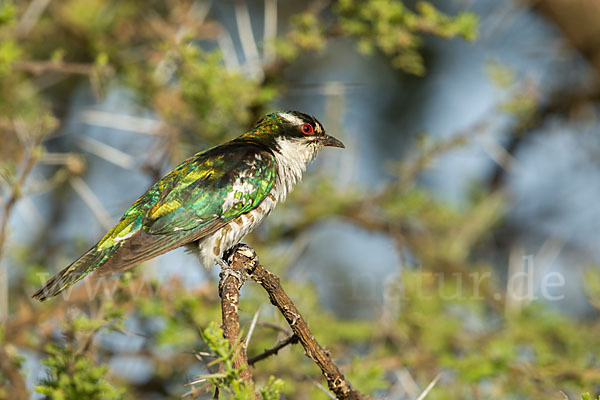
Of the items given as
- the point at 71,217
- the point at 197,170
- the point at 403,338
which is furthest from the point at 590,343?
the point at 71,217

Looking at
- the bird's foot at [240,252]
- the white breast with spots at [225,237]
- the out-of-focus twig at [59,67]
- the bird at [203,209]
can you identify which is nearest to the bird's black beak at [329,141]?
the bird at [203,209]

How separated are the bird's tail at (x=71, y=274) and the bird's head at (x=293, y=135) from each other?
1.42 meters

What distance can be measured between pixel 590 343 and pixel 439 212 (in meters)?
1.90

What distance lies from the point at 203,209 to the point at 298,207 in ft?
9.04

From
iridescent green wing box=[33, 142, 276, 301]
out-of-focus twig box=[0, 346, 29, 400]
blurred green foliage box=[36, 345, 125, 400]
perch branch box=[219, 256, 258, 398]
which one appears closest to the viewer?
perch branch box=[219, 256, 258, 398]

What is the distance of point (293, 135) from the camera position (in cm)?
478

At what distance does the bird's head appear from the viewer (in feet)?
15.6

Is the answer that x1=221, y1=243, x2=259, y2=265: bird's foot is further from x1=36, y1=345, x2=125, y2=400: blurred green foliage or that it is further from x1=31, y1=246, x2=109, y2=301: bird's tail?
x1=36, y1=345, x2=125, y2=400: blurred green foliage

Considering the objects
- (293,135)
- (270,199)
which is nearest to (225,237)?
(270,199)

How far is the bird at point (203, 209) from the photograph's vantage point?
3887mm

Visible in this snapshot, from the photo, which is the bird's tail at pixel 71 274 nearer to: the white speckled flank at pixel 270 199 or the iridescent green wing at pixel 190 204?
the iridescent green wing at pixel 190 204

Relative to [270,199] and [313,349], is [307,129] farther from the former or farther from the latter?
[313,349]

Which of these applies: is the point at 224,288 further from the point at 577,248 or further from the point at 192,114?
the point at 577,248

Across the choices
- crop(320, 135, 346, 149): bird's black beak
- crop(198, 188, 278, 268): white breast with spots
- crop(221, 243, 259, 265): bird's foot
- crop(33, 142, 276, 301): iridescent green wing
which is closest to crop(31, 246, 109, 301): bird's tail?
crop(33, 142, 276, 301): iridescent green wing
